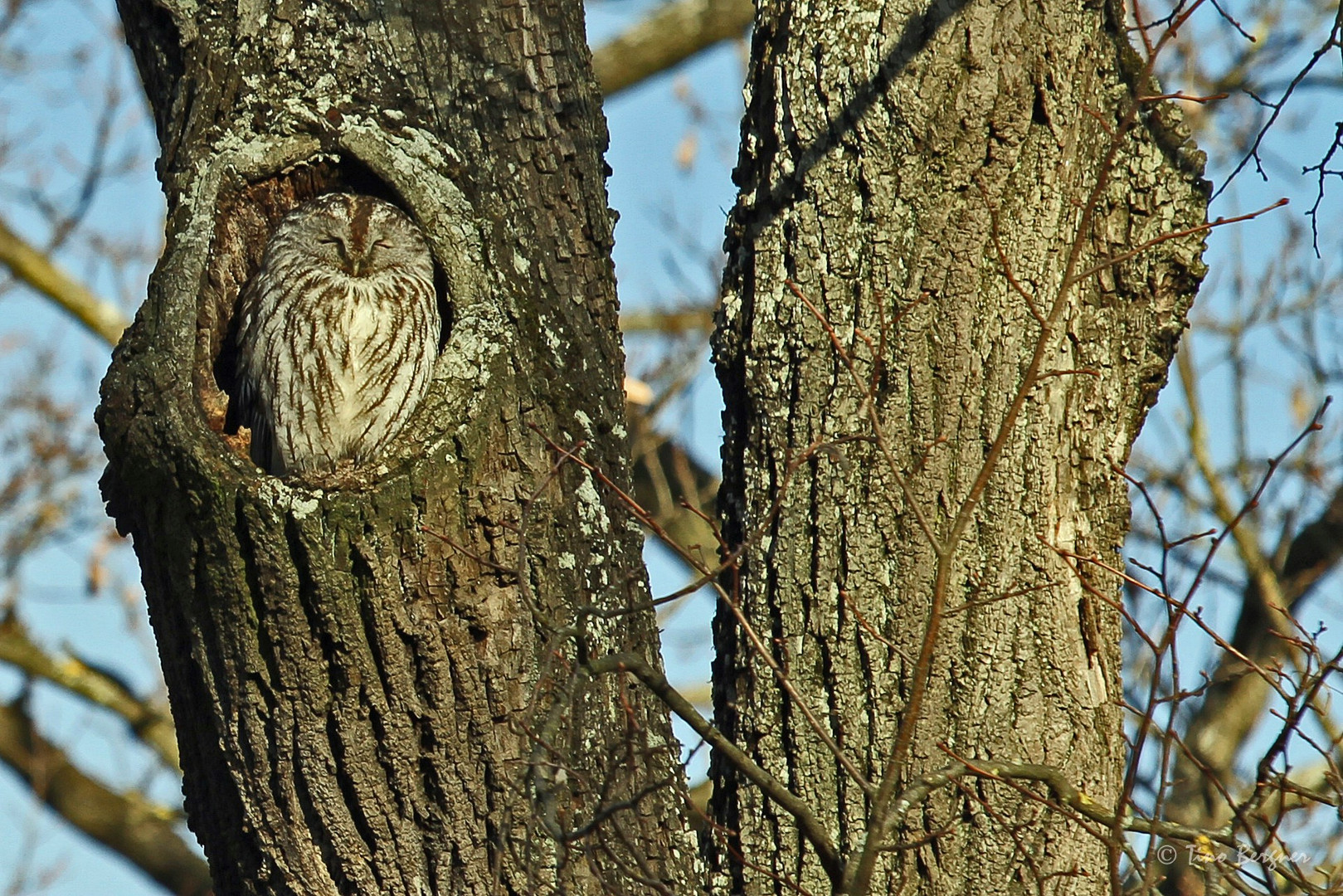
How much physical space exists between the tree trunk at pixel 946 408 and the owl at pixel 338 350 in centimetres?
149

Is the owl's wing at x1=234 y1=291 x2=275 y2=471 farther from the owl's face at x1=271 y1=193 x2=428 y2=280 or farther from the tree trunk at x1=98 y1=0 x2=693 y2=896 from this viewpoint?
the tree trunk at x1=98 y1=0 x2=693 y2=896

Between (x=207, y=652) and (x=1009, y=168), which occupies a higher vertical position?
(x=1009, y=168)

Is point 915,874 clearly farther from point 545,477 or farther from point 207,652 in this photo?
point 207,652

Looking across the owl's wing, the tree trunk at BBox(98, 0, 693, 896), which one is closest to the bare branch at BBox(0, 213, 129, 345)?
the owl's wing

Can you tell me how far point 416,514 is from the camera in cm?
268

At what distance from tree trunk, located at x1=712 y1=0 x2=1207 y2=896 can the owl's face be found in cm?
112

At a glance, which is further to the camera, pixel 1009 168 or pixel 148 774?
pixel 148 774

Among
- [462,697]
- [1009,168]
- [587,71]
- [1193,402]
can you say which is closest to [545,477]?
[462,697]

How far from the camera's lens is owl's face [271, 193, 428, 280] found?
3705 mm

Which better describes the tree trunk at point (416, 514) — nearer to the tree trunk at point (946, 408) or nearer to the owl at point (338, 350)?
the tree trunk at point (946, 408)

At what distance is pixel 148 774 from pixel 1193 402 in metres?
6.49

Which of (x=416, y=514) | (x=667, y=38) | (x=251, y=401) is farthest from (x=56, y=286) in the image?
(x=416, y=514)

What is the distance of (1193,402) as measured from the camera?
8.02 metres

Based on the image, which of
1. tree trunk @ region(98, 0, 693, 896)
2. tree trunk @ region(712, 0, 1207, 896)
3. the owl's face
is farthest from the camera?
the owl's face
